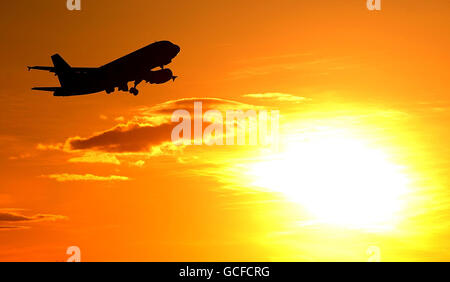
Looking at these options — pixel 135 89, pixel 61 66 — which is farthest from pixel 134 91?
pixel 61 66

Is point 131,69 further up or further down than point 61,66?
further down

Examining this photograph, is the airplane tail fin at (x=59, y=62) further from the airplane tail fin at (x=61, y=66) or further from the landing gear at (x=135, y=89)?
the landing gear at (x=135, y=89)

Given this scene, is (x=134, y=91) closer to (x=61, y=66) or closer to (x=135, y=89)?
(x=135, y=89)

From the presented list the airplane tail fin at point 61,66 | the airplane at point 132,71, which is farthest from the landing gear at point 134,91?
the airplane tail fin at point 61,66

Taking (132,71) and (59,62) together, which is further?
(59,62)

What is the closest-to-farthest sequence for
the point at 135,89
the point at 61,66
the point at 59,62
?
the point at 135,89 → the point at 61,66 → the point at 59,62

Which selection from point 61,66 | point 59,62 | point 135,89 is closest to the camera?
point 135,89

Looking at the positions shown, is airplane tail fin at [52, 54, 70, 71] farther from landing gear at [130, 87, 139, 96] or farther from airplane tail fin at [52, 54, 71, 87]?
landing gear at [130, 87, 139, 96]

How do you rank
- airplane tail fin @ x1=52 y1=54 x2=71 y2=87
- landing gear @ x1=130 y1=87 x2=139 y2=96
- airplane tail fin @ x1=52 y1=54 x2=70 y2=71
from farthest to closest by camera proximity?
airplane tail fin @ x1=52 y1=54 x2=70 y2=71
airplane tail fin @ x1=52 y1=54 x2=71 y2=87
landing gear @ x1=130 y1=87 x2=139 y2=96

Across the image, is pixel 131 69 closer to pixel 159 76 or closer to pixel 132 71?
pixel 132 71

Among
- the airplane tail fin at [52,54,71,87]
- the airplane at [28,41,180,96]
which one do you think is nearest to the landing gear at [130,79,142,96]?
the airplane at [28,41,180,96]
